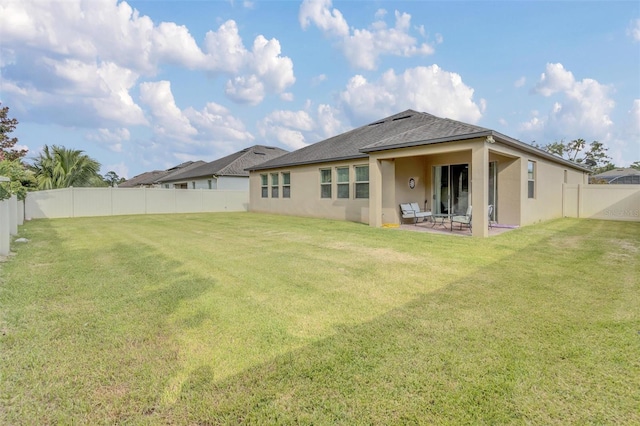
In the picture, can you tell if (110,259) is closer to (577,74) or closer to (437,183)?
(437,183)

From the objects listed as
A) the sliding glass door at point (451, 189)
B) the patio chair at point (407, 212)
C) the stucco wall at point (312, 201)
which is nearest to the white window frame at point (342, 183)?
the stucco wall at point (312, 201)

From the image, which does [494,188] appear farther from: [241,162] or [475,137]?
[241,162]

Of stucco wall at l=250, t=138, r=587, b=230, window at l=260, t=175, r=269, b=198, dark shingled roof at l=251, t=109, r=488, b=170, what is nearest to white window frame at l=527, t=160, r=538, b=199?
stucco wall at l=250, t=138, r=587, b=230

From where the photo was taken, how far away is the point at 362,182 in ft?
45.4

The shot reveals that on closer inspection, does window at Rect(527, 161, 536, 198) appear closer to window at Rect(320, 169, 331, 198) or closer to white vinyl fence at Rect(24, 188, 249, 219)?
window at Rect(320, 169, 331, 198)

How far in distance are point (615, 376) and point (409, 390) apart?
1.63 m

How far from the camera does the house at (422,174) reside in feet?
32.6

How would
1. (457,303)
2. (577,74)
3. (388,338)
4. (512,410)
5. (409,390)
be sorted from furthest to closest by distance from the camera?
(577,74), (457,303), (388,338), (409,390), (512,410)

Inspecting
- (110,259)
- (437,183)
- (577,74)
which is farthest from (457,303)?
(577,74)

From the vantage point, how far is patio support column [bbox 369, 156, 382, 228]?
39.0 ft

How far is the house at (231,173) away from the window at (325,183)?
894 centimetres

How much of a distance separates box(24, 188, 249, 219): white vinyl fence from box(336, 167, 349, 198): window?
12124mm

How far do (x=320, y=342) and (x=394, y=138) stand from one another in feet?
33.0

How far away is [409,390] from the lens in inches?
92.4
